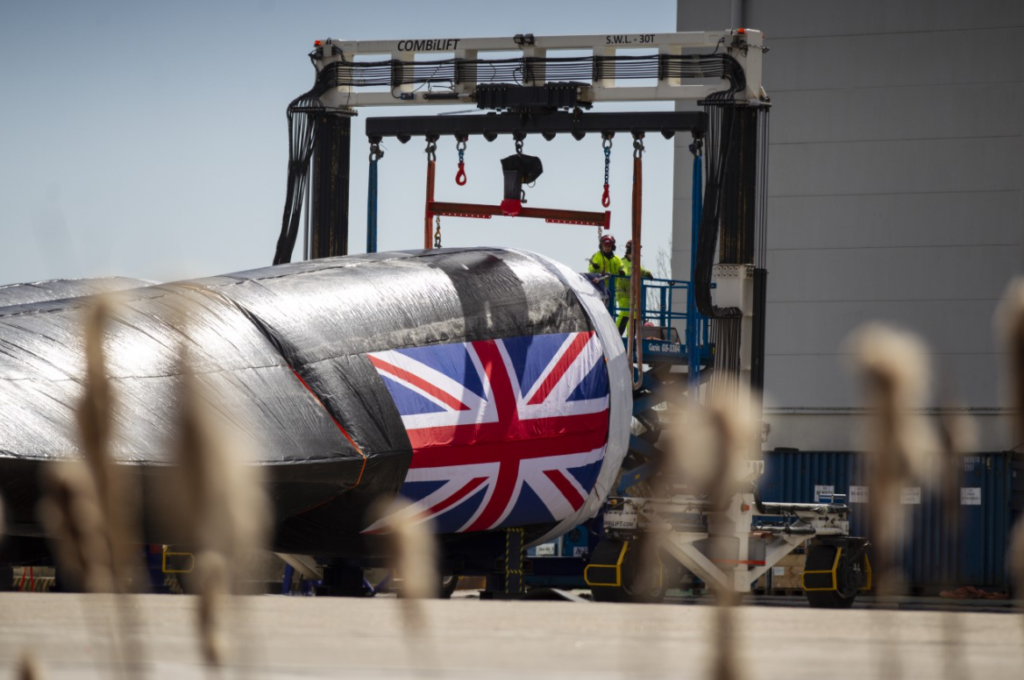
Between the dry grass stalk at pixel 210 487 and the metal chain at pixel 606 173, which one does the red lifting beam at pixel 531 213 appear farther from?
the dry grass stalk at pixel 210 487

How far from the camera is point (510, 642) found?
499 cm

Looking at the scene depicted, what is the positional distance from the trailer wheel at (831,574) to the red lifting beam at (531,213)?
549cm

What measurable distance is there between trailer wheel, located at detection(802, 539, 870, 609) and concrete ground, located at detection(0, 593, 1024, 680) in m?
12.4

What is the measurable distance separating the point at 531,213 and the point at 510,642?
15.7 m

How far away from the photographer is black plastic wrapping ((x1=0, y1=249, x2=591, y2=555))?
37.4 ft

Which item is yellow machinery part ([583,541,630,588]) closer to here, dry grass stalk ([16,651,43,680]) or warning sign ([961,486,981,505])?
warning sign ([961,486,981,505])

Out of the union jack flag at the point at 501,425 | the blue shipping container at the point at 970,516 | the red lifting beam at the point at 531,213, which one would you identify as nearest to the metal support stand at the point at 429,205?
the red lifting beam at the point at 531,213

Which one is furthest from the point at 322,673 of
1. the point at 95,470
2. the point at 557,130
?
the point at 557,130

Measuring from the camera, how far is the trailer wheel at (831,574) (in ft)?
61.2

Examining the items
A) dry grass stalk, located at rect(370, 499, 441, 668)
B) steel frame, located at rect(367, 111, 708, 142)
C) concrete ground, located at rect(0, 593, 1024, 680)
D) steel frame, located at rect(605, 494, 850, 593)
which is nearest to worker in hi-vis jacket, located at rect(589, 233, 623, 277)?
steel frame, located at rect(367, 111, 708, 142)

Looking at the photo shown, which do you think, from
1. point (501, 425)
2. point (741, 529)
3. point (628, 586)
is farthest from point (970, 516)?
point (501, 425)

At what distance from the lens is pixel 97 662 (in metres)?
4.06

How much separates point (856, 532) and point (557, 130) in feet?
44.9

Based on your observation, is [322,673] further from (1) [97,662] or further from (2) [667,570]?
(2) [667,570]
